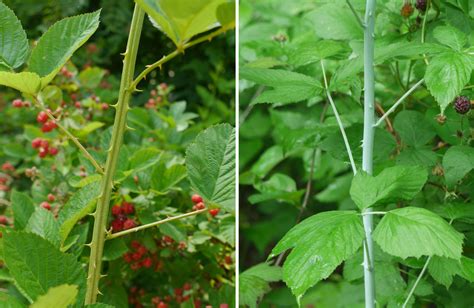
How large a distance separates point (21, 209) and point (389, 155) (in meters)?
0.73

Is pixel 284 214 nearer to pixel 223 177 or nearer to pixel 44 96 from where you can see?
pixel 44 96

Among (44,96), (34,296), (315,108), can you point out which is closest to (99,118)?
(44,96)

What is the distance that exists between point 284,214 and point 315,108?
111 centimetres

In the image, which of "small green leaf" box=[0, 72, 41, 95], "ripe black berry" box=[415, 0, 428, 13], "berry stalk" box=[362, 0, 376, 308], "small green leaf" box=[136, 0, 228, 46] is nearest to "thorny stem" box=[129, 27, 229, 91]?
"small green leaf" box=[136, 0, 228, 46]

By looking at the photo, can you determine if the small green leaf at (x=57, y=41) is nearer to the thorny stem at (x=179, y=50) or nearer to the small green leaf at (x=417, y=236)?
the thorny stem at (x=179, y=50)

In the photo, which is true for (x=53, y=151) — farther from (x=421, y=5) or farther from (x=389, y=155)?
(x=421, y=5)

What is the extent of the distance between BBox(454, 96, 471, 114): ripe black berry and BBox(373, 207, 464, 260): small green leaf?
0.26 metres

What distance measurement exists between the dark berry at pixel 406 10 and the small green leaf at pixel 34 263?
0.78 metres

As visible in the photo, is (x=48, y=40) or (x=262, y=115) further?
(x=262, y=115)

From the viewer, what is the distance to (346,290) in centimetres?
209

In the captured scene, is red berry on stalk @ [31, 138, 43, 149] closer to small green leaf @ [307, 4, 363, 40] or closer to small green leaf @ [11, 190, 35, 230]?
small green leaf @ [11, 190, 35, 230]

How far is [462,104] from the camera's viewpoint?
1225mm

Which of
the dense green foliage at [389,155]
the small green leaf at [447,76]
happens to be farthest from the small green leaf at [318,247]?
the small green leaf at [447,76]

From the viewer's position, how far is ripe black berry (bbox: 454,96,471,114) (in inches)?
48.3
